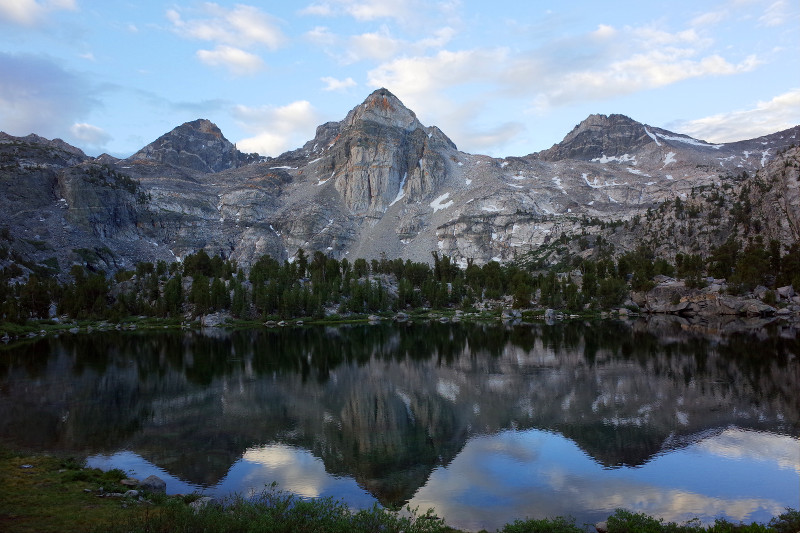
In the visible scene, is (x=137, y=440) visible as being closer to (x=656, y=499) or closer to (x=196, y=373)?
(x=196, y=373)

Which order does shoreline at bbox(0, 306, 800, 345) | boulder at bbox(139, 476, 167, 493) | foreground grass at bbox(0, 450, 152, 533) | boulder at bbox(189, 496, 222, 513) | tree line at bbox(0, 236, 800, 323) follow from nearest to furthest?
foreground grass at bbox(0, 450, 152, 533) → boulder at bbox(189, 496, 222, 513) → boulder at bbox(139, 476, 167, 493) → shoreline at bbox(0, 306, 800, 345) → tree line at bbox(0, 236, 800, 323)

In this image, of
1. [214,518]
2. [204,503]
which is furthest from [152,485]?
[214,518]

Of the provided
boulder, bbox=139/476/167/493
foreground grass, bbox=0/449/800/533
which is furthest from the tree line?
foreground grass, bbox=0/449/800/533

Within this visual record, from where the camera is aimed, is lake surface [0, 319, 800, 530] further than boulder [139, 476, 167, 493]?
Yes

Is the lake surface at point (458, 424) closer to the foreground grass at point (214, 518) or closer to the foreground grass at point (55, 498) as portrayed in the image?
the foreground grass at point (214, 518)

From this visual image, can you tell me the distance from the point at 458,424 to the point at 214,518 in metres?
19.6

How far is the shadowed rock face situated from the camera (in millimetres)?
26859

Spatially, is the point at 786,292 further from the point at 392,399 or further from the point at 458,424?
the point at 458,424

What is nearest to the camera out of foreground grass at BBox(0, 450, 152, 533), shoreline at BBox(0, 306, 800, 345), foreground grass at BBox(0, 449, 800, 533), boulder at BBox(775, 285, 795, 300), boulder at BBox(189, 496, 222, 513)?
foreground grass at BBox(0, 449, 800, 533)

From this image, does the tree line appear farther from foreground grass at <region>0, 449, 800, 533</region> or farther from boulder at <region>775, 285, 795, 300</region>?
foreground grass at <region>0, 449, 800, 533</region>

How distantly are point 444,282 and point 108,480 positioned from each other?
126 meters

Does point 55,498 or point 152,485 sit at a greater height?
point 55,498

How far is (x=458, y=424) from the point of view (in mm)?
31578

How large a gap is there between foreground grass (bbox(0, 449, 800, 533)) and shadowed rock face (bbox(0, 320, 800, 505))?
14.5 feet
